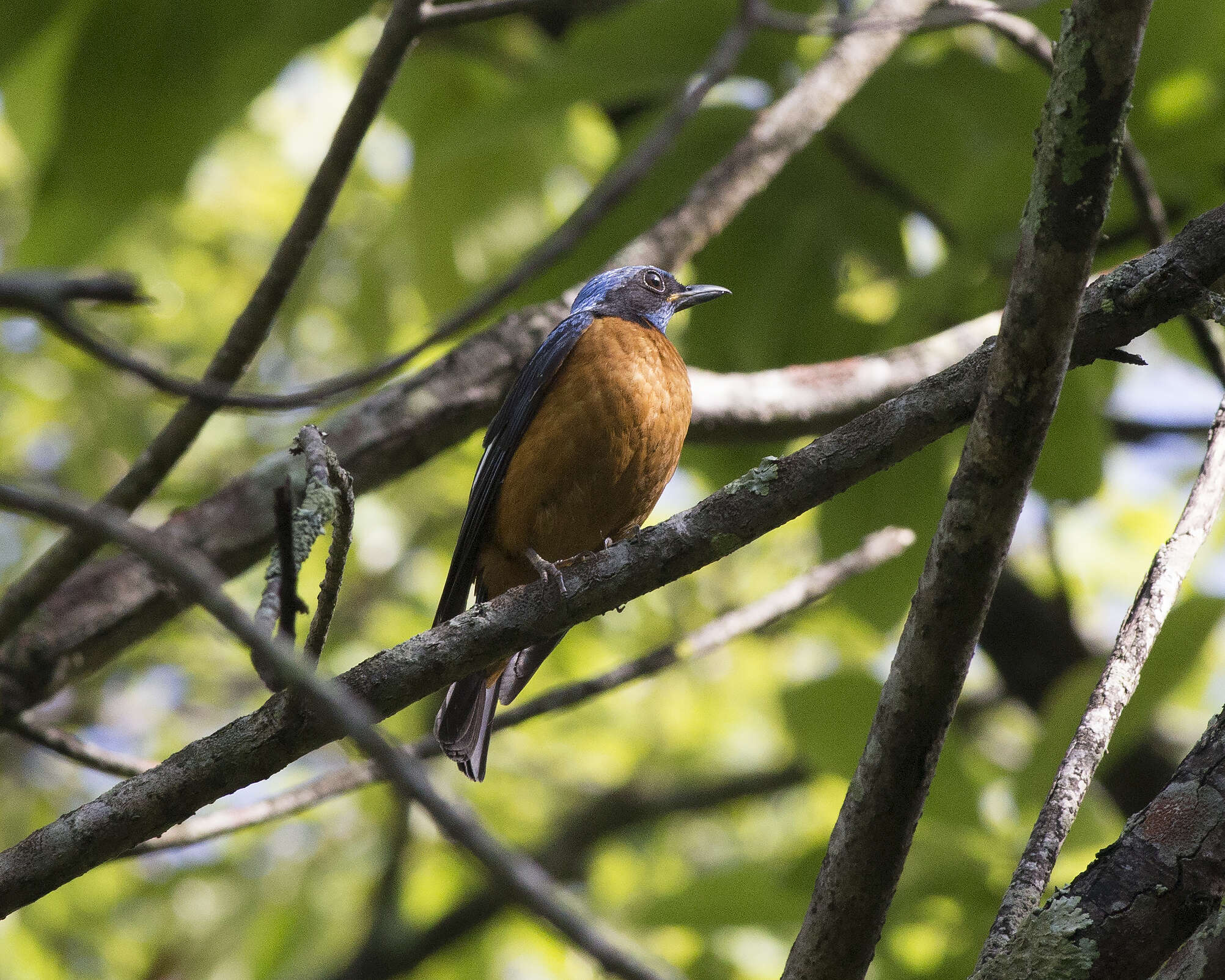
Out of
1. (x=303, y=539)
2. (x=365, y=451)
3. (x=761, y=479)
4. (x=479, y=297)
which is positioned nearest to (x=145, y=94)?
(x=479, y=297)

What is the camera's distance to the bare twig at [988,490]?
5.89ft

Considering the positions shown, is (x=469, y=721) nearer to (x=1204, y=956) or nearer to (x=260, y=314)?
(x=260, y=314)

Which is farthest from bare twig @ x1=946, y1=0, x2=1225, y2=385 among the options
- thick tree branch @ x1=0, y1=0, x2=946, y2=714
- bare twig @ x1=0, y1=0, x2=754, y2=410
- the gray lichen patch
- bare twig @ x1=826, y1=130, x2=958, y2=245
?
the gray lichen patch

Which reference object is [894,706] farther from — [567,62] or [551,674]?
[551,674]

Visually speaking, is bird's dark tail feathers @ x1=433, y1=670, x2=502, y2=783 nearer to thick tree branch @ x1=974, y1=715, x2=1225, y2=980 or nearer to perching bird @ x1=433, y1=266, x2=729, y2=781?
perching bird @ x1=433, y1=266, x2=729, y2=781

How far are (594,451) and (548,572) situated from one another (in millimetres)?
840

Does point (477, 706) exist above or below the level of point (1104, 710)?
above

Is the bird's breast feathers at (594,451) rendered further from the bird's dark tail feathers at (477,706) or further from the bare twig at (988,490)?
the bare twig at (988,490)

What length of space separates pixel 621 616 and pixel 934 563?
5.70 meters

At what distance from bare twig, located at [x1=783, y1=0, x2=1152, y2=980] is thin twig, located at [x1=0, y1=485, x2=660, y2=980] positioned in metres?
1.06

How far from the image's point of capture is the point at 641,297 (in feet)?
19.1

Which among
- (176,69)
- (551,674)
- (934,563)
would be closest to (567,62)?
(176,69)

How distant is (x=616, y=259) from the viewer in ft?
14.9

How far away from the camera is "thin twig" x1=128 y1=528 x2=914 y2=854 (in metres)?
3.61
